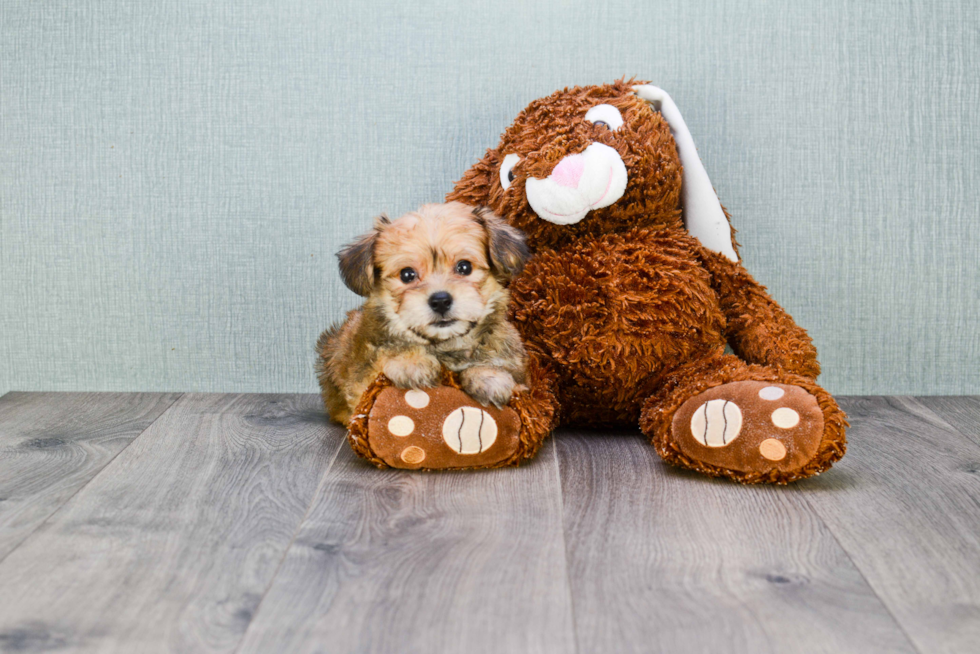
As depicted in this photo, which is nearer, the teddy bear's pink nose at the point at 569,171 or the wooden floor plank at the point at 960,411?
the teddy bear's pink nose at the point at 569,171

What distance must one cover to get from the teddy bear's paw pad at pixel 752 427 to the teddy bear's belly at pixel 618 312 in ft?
0.58

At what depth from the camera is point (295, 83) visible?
192cm

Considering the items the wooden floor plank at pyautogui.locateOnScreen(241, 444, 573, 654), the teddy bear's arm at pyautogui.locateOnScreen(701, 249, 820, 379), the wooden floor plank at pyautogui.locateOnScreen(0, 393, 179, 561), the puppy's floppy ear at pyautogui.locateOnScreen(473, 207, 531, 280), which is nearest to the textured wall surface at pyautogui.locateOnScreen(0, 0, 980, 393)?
the wooden floor plank at pyautogui.locateOnScreen(0, 393, 179, 561)

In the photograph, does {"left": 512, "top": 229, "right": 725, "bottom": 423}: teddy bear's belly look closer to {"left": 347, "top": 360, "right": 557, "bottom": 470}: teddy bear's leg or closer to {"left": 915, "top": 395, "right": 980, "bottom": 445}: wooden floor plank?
{"left": 347, "top": 360, "right": 557, "bottom": 470}: teddy bear's leg

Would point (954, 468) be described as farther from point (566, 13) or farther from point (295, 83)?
point (295, 83)

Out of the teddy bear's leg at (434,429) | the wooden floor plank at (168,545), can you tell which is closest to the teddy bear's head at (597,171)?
the teddy bear's leg at (434,429)

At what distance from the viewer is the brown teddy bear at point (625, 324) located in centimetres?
138

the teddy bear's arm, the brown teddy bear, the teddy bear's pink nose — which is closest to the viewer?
the brown teddy bear

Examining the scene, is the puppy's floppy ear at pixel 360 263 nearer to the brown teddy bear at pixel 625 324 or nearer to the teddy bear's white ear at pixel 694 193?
the brown teddy bear at pixel 625 324

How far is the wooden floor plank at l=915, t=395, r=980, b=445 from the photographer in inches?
68.2

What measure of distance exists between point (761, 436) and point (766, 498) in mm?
98

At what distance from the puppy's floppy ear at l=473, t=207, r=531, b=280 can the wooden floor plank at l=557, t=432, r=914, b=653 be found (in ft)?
1.20

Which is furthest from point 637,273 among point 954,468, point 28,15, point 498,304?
point 28,15

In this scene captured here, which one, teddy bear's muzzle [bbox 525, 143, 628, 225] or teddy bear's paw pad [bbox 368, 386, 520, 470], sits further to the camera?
teddy bear's muzzle [bbox 525, 143, 628, 225]
